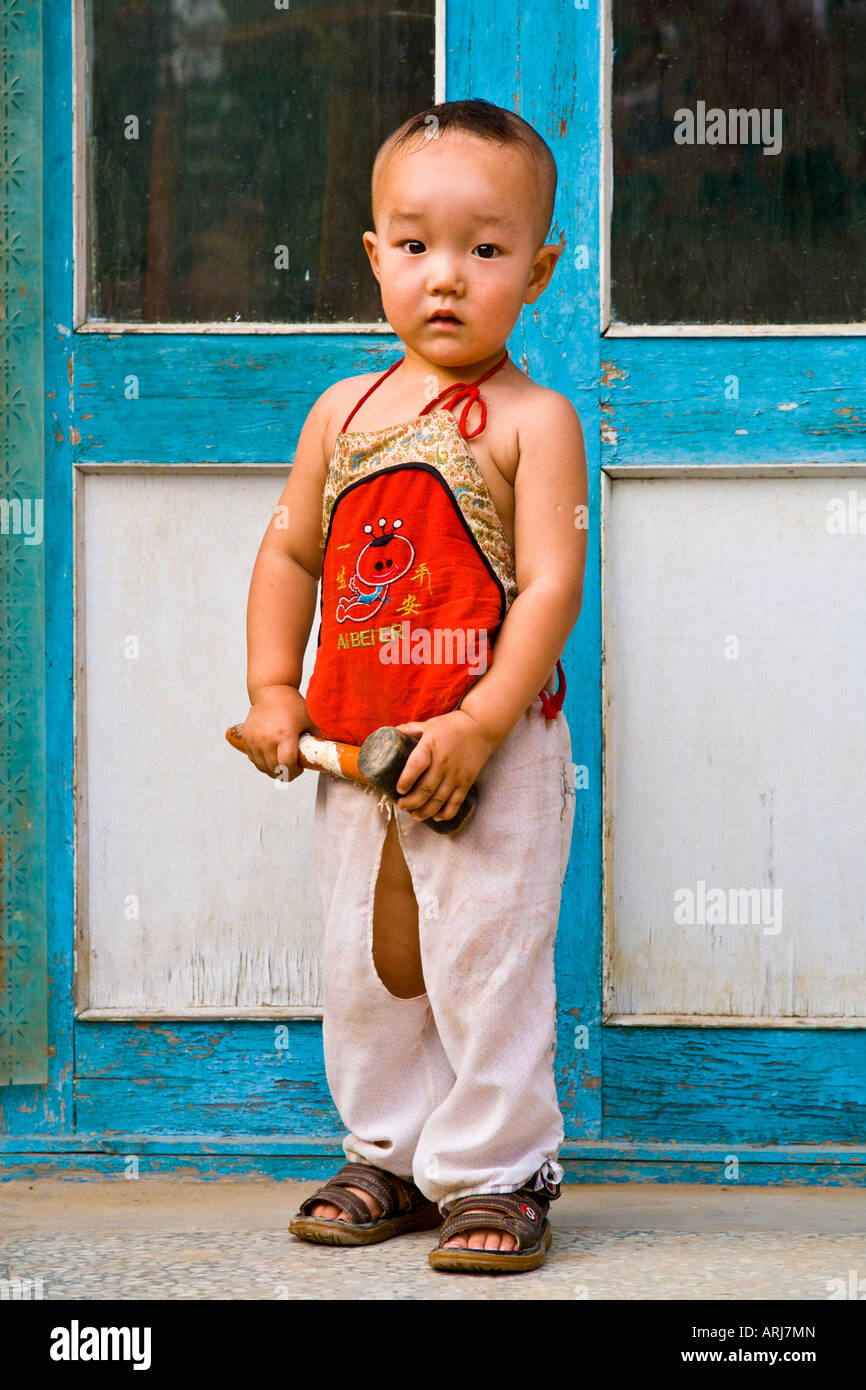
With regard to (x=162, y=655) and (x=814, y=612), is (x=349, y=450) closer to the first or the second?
(x=162, y=655)

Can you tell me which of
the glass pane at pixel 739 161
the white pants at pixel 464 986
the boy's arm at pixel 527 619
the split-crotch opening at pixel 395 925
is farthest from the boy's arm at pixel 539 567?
the glass pane at pixel 739 161

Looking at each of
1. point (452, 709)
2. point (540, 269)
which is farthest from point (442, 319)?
point (452, 709)

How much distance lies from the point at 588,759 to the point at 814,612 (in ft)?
1.37

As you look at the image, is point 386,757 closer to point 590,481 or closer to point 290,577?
point 290,577

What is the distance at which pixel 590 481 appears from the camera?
86.5 inches

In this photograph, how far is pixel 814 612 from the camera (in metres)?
2.19

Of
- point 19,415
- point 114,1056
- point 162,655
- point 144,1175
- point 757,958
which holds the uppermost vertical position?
point 19,415

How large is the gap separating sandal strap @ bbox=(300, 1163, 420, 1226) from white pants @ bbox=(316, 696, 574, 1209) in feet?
0.06

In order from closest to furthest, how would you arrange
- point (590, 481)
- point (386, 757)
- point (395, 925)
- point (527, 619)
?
1. point (386, 757)
2. point (527, 619)
3. point (395, 925)
4. point (590, 481)

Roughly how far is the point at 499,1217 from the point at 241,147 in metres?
1.64

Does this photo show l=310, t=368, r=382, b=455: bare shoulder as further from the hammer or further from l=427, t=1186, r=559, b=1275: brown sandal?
l=427, t=1186, r=559, b=1275: brown sandal

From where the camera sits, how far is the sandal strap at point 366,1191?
1.77 meters

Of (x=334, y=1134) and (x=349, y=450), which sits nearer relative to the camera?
(x=349, y=450)

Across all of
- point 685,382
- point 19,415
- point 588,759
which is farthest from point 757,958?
point 19,415
